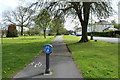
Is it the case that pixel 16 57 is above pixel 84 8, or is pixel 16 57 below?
below

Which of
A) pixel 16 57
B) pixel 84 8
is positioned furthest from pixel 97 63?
pixel 84 8

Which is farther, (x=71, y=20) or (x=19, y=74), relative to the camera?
(x=71, y=20)

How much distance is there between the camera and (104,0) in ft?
52.2

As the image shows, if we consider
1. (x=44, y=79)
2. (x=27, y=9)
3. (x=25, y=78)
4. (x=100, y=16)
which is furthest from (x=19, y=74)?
(x=100, y=16)

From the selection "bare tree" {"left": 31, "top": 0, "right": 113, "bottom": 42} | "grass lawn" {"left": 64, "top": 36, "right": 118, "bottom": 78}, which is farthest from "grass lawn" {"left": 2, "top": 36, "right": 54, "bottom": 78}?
"bare tree" {"left": 31, "top": 0, "right": 113, "bottom": 42}

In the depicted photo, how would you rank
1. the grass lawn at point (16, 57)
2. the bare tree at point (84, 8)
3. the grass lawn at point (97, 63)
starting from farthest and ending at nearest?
the bare tree at point (84, 8) → the grass lawn at point (16, 57) → the grass lawn at point (97, 63)

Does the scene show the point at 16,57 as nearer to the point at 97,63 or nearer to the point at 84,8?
the point at 97,63

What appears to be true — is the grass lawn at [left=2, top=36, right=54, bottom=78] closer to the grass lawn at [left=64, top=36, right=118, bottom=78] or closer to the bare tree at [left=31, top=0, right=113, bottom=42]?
the grass lawn at [left=64, top=36, right=118, bottom=78]

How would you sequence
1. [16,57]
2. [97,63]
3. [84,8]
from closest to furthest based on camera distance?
[97,63], [16,57], [84,8]

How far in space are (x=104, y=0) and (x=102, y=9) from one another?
1182mm

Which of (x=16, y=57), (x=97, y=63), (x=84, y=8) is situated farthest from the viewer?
(x=84, y=8)

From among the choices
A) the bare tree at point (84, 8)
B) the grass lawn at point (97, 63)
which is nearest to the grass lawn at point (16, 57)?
the grass lawn at point (97, 63)

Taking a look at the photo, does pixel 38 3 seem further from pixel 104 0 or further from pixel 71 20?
pixel 104 0

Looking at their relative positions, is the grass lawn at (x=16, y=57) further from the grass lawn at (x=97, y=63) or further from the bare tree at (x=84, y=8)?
the bare tree at (x=84, y=8)
